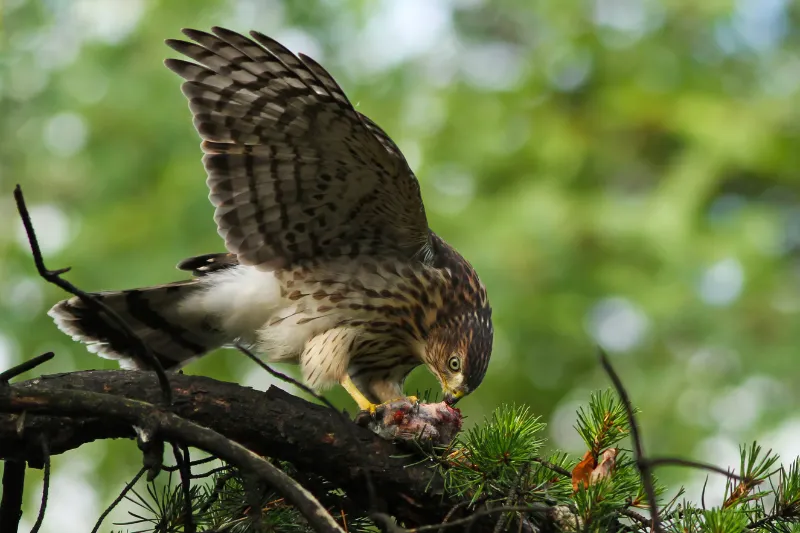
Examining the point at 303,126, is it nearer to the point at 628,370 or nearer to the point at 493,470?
the point at 493,470

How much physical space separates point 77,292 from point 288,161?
1.72 m

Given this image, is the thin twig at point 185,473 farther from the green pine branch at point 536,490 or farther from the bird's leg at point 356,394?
the bird's leg at point 356,394

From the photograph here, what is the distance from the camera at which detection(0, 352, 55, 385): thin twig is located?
5.81ft

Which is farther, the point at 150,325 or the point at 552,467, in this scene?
the point at 150,325

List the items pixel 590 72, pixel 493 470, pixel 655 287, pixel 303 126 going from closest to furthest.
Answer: pixel 493 470
pixel 303 126
pixel 655 287
pixel 590 72

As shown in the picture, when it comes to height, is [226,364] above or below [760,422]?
below

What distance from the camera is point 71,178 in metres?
7.97

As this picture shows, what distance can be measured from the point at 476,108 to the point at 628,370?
248 cm

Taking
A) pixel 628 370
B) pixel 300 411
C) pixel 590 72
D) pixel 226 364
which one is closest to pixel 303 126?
pixel 300 411

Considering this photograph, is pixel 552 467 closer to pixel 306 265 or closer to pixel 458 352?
pixel 458 352

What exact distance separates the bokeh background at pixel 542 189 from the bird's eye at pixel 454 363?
2.45 m

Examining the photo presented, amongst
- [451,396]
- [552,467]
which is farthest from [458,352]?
[552,467]

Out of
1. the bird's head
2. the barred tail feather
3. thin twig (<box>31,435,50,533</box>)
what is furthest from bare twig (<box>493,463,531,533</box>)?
the barred tail feather

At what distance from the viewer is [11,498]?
2033 mm
